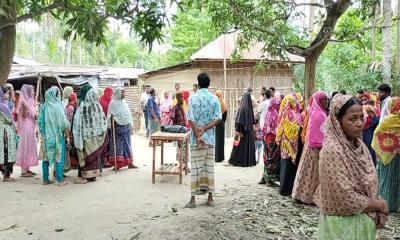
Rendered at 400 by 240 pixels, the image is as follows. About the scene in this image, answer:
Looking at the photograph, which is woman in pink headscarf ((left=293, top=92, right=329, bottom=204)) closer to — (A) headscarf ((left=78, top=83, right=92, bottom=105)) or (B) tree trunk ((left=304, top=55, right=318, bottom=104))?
(B) tree trunk ((left=304, top=55, right=318, bottom=104))

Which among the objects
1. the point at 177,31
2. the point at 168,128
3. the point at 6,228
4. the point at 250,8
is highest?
the point at 177,31

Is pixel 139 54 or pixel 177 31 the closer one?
pixel 177 31

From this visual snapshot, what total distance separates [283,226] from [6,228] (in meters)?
3.25

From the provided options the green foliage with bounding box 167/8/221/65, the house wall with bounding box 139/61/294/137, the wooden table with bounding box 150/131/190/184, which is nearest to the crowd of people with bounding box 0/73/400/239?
the wooden table with bounding box 150/131/190/184

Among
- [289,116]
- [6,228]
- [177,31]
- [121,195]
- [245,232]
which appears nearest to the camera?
[245,232]

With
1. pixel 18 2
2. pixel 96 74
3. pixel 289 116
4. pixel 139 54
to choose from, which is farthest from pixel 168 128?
pixel 139 54

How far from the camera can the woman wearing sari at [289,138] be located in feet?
19.6

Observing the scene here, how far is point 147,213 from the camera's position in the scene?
5.50m

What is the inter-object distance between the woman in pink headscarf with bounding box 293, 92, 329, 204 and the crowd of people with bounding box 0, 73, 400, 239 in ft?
0.04

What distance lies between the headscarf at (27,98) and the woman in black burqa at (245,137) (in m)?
4.10

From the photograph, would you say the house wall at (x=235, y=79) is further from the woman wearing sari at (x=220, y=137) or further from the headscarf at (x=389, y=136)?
the headscarf at (x=389, y=136)

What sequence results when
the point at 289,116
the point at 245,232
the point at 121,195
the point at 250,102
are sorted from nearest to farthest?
the point at 245,232 → the point at 289,116 → the point at 121,195 → the point at 250,102

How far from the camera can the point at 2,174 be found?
8.01m

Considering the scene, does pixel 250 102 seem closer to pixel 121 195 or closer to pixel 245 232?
pixel 121 195
